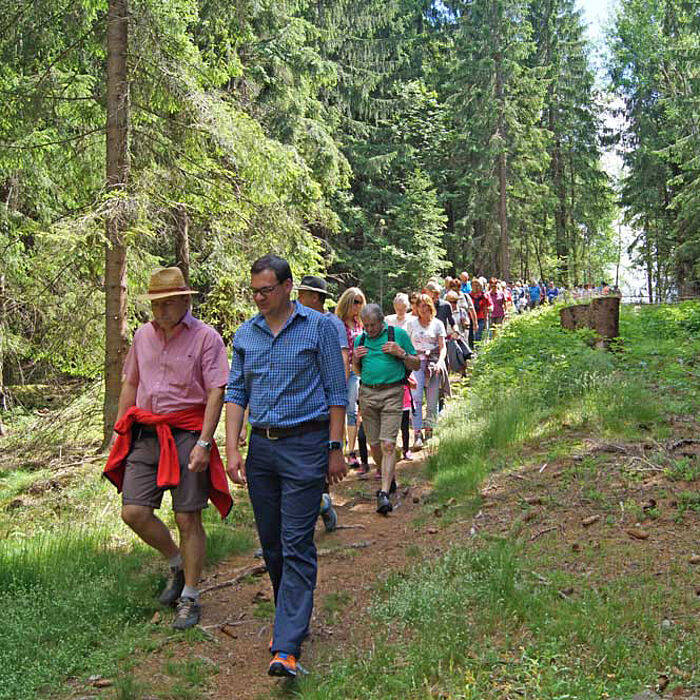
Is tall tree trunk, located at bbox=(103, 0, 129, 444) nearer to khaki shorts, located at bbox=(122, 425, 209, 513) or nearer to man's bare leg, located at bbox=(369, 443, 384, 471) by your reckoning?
man's bare leg, located at bbox=(369, 443, 384, 471)

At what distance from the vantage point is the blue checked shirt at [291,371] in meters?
4.34

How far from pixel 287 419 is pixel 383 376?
358 centimetres

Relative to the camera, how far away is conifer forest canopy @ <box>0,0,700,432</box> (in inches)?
388

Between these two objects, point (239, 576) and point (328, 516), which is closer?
point (239, 576)

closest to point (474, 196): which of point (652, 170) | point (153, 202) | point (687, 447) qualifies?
point (652, 170)

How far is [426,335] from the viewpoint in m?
10.1

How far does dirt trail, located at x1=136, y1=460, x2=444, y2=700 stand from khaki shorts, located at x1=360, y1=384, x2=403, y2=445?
753mm

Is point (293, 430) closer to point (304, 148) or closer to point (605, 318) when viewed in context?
point (605, 318)

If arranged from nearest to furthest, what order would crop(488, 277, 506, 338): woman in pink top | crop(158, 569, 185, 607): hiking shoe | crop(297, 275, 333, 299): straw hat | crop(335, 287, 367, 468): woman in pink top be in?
crop(158, 569, 185, 607): hiking shoe < crop(297, 275, 333, 299): straw hat < crop(335, 287, 367, 468): woman in pink top < crop(488, 277, 506, 338): woman in pink top

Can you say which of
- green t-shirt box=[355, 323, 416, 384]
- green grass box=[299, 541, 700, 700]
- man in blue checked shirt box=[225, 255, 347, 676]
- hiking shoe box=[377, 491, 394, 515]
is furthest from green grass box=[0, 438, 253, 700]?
green t-shirt box=[355, 323, 416, 384]

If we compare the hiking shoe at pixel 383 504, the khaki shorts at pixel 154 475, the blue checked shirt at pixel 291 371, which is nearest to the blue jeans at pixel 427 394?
the hiking shoe at pixel 383 504

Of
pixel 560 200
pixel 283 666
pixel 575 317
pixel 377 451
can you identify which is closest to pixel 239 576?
pixel 283 666

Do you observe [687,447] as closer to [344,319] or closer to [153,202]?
[344,319]

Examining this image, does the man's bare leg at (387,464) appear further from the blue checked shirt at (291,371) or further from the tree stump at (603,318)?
the tree stump at (603,318)
